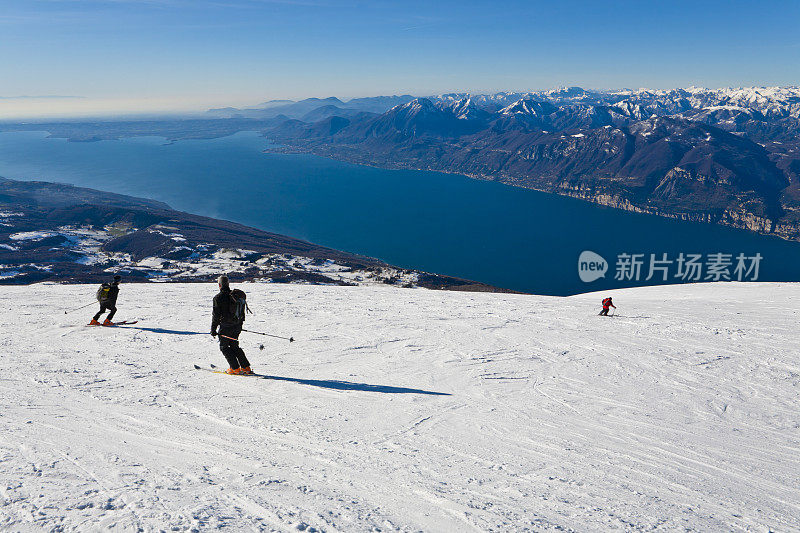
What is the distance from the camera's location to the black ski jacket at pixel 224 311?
1038 centimetres

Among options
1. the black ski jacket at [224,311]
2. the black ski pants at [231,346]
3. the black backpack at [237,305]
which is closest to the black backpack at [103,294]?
the black ski pants at [231,346]

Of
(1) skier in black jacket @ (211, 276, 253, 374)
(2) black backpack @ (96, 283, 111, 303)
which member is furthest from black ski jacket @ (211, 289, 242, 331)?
(2) black backpack @ (96, 283, 111, 303)

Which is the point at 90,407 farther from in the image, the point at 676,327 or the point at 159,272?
the point at 159,272

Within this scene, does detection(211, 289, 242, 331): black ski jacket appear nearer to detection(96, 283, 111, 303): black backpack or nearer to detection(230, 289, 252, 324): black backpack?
detection(230, 289, 252, 324): black backpack

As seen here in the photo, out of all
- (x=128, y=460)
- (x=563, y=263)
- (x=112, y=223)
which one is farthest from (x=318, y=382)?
(x=112, y=223)

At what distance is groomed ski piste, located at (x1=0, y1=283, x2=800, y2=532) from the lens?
17.3 feet

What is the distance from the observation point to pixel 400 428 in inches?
311

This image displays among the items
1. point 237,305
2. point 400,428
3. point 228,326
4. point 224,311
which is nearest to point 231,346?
point 228,326

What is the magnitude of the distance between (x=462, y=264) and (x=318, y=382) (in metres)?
178

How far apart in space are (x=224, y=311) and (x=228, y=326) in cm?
41

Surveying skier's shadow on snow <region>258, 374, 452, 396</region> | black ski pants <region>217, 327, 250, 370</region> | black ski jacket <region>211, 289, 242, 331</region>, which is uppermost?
black ski jacket <region>211, 289, 242, 331</region>

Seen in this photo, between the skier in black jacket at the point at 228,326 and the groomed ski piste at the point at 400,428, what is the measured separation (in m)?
0.47

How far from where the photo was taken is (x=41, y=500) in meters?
4.92

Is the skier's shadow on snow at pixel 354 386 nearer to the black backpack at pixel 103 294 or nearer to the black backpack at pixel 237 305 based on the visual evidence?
the black backpack at pixel 237 305
